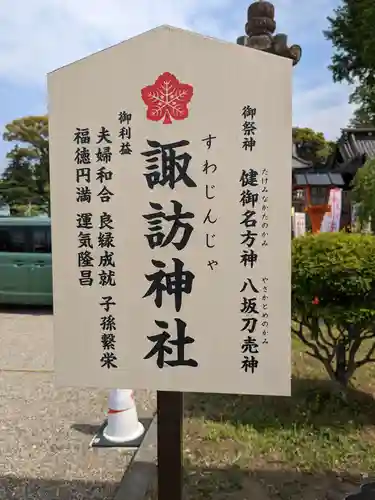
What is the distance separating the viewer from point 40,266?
7.42 meters

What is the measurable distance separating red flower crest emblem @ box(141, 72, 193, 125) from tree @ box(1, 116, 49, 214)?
3030cm

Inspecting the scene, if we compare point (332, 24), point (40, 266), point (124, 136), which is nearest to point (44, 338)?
point (40, 266)

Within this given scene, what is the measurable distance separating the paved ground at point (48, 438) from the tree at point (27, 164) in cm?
2746

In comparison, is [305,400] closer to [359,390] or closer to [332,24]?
[359,390]

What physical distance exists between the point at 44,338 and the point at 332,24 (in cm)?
1423

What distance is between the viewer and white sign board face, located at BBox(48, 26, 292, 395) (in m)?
1.84

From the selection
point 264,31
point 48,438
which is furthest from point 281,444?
point 264,31

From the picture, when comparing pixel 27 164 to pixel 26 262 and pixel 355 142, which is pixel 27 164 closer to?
pixel 355 142

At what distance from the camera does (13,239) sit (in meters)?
7.73

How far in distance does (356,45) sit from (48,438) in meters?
15.2

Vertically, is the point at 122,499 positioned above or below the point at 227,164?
below

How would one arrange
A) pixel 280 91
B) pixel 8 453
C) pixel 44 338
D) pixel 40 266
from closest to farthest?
pixel 280 91, pixel 8 453, pixel 44 338, pixel 40 266

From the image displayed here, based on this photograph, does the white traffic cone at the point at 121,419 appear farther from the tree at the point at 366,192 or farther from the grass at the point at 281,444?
the tree at the point at 366,192

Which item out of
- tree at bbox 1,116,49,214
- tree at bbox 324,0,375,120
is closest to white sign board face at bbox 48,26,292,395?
tree at bbox 324,0,375,120
